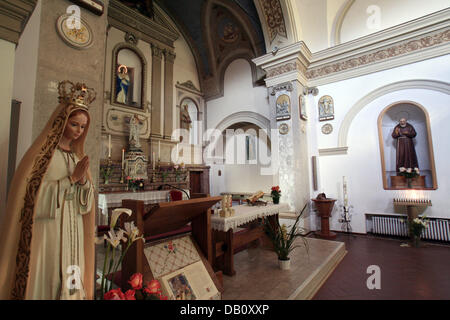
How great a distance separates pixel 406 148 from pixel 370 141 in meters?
0.78

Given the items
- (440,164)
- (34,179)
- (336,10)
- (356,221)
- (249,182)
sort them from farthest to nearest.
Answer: (249,182), (336,10), (356,221), (440,164), (34,179)

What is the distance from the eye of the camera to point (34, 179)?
51.2 inches

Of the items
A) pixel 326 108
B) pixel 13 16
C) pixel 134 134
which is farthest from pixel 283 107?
pixel 13 16

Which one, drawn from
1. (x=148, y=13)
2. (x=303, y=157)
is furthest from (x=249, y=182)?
(x=148, y=13)

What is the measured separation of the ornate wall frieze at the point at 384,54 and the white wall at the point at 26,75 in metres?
6.72

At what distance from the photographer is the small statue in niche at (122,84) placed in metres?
6.98

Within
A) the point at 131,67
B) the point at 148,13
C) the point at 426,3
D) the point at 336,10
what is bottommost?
the point at 131,67

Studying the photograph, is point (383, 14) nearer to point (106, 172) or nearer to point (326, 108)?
point (326, 108)

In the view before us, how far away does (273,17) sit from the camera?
6.73 m

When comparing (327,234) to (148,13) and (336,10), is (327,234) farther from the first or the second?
(148,13)

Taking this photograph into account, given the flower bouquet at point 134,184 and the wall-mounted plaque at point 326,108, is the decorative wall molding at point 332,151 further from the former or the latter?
the flower bouquet at point 134,184

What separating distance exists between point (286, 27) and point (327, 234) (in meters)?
5.71

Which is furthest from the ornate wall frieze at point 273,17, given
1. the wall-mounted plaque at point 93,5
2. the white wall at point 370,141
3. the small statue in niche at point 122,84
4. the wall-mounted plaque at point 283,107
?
the wall-mounted plaque at point 93,5

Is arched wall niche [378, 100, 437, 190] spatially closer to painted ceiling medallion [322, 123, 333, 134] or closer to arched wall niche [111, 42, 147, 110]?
painted ceiling medallion [322, 123, 333, 134]
